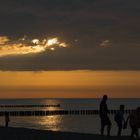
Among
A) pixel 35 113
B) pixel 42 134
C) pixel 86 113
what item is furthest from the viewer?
pixel 86 113

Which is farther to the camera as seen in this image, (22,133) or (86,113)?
(86,113)

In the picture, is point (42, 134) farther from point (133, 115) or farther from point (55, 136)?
point (133, 115)

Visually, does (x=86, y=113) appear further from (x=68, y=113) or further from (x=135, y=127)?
(x=135, y=127)

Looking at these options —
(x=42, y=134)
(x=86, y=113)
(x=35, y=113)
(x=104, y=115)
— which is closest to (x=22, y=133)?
(x=42, y=134)

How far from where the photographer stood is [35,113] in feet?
332

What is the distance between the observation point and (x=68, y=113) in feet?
363

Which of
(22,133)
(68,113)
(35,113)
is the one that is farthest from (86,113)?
(22,133)

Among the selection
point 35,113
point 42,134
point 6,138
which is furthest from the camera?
point 35,113

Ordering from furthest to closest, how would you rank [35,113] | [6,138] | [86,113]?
[86,113] → [35,113] → [6,138]

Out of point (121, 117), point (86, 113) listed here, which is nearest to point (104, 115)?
point (121, 117)

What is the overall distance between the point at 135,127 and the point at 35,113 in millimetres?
80151

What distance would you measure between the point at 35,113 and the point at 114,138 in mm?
79796

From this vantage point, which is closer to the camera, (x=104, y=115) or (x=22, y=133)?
(x=104, y=115)

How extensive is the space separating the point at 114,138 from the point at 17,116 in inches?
3229
